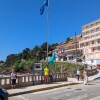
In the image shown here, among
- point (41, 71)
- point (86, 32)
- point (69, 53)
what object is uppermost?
point (86, 32)

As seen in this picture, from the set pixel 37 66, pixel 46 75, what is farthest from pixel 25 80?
pixel 46 75

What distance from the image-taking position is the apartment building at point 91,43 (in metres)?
98.3

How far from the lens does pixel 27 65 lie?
122938 millimetres

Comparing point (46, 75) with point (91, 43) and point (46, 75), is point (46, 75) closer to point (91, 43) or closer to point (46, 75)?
point (46, 75)

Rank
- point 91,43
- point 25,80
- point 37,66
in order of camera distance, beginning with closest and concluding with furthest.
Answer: point 25,80 → point 37,66 → point 91,43

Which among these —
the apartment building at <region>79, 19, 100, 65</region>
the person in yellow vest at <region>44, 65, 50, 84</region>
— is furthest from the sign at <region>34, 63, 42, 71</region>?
the apartment building at <region>79, 19, 100, 65</region>

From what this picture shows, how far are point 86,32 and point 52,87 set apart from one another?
93.8 m

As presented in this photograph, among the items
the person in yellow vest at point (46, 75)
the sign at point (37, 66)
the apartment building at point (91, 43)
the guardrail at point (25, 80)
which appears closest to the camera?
the guardrail at point (25, 80)

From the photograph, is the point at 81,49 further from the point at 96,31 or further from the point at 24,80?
the point at 24,80

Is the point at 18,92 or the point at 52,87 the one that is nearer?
the point at 18,92

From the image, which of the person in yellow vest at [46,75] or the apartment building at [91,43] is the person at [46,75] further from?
the apartment building at [91,43]

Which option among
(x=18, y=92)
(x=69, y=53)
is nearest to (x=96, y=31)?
(x=69, y=53)

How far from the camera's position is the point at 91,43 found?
4114 inches

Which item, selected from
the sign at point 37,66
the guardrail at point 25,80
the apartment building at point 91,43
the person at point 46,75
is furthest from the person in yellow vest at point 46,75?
the apartment building at point 91,43
